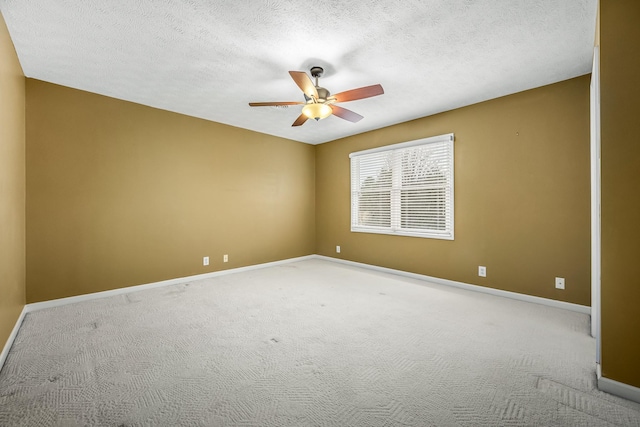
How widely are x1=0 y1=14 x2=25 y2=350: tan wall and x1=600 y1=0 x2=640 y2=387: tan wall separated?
4.17 meters

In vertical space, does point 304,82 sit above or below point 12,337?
above

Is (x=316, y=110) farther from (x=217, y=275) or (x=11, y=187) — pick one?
(x=217, y=275)

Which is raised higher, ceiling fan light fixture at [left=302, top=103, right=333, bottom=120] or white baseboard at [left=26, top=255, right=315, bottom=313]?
ceiling fan light fixture at [left=302, top=103, right=333, bottom=120]

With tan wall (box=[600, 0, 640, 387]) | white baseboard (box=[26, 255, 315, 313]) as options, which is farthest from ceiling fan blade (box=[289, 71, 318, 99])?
white baseboard (box=[26, 255, 315, 313])

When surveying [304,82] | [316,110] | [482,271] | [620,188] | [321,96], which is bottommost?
[482,271]

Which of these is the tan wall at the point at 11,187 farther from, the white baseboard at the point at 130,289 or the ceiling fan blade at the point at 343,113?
the ceiling fan blade at the point at 343,113

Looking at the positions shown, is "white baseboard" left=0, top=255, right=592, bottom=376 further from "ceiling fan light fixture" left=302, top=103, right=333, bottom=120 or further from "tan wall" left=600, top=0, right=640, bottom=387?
"ceiling fan light fixture" left=302, top=103, right=333, bottom=120

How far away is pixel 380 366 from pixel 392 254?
2.93 m

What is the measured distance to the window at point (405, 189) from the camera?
406 centimetres

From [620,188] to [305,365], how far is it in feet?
7.60

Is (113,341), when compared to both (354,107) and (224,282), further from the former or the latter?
(354,107)

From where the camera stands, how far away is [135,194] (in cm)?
372

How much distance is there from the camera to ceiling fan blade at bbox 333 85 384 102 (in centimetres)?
246

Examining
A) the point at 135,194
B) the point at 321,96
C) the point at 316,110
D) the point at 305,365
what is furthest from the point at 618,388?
the point at 135,194
